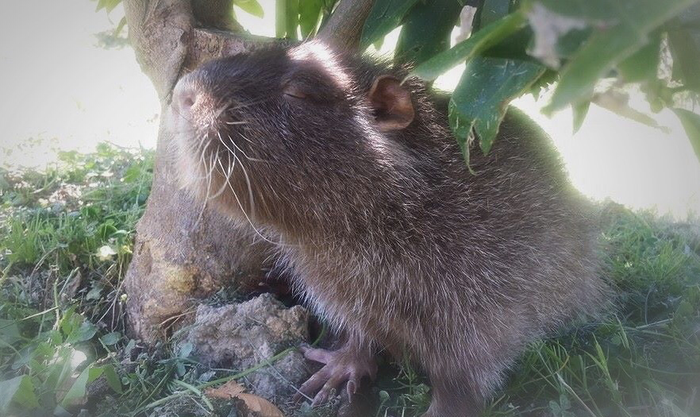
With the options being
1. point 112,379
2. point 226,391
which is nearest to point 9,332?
point 112,379

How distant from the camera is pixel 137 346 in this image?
8.63 feet

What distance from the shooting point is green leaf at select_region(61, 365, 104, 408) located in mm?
2068

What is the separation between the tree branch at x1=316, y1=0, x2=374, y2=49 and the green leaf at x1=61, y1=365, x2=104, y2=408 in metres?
1.53

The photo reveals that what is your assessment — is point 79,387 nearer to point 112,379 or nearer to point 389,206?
point 112,379

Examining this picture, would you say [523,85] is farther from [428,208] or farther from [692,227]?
[692,227]

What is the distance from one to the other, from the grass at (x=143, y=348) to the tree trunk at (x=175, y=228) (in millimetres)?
176

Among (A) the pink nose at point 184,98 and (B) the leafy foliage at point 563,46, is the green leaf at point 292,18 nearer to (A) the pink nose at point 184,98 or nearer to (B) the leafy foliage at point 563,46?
(B) the leafy foliage at point 563,46

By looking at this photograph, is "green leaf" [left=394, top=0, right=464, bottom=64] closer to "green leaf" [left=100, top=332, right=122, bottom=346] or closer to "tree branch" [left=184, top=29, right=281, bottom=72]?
"tree branch" [left=184, top=29, right=281, bottom=72]

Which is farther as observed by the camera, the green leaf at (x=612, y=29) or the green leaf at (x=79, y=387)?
the green leaf at (x=79, y=387)

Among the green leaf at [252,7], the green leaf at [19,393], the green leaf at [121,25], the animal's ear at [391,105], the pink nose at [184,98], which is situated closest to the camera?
the green leaf at [19,393]

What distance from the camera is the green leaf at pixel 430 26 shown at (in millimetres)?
2281

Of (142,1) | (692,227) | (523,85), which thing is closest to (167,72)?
(142,1)

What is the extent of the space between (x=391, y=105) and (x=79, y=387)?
1.48 meters

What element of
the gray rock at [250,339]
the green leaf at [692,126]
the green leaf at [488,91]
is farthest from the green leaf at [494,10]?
the gray rock at [250,339]
